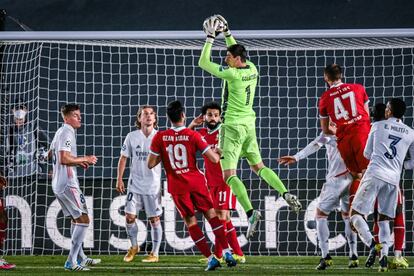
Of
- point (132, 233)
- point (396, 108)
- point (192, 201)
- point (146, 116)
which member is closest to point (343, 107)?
point (396, 108)

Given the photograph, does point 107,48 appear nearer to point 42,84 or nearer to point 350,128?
point 42,84

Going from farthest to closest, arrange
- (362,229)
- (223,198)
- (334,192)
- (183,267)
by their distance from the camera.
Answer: (223,198)
(334,192)
(183,267)
(362,229)

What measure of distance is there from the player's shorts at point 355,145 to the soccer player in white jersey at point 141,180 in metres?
2.74

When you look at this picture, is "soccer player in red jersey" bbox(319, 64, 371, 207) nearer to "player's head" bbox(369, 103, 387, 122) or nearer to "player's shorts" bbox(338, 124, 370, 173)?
"player's shorts" bbox(338, 124, 370, 173)

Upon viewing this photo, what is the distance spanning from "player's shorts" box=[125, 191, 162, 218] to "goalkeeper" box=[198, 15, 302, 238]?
2075mm

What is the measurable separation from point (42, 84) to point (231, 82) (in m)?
6.89

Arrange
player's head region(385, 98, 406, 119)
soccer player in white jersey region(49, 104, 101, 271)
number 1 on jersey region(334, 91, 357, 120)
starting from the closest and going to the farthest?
player's head region(385, 98, 406, 119), soccer player in white jersey region(49, 104, 101, 271), number 1 on jersey region(334, 91, 357, 120)

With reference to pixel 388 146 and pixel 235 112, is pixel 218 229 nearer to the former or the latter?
pixel 235 112

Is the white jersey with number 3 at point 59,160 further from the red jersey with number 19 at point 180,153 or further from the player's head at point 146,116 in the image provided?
the player's head at point 146,116

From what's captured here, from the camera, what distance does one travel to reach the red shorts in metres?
10.5

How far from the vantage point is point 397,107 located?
8.82 m

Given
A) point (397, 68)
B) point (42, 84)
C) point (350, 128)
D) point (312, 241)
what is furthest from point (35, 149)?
point (397, 68)

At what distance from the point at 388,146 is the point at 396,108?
0.38 metres

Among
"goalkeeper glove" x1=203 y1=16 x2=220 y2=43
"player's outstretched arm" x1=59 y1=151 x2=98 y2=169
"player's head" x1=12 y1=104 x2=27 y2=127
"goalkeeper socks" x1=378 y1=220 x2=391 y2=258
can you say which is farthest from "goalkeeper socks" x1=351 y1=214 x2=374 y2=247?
"player's head" x1=12 y1=104 x2=27 y2=127
